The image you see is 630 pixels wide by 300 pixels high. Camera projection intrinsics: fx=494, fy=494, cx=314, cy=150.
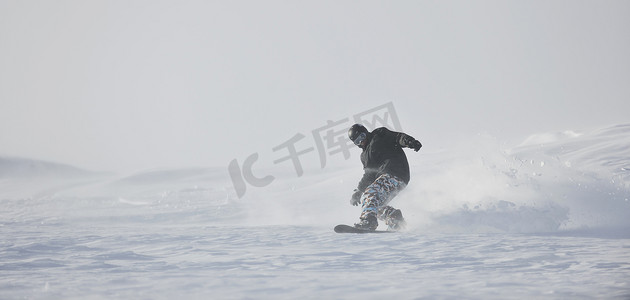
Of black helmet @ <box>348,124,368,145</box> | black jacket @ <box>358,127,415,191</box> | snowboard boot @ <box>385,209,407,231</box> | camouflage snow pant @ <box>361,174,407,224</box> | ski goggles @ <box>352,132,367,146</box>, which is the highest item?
black helmet @ <box>348,124,368,145</box>

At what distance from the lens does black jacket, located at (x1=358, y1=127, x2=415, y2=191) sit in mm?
7902

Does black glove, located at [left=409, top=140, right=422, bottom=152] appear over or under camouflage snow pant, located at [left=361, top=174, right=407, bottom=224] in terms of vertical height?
over

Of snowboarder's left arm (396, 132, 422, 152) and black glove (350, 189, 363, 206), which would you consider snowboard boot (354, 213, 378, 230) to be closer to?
black glove (350, 189, 363, 206)

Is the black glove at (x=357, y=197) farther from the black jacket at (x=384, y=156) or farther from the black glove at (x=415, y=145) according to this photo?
the black glove at (x=415, y=145)

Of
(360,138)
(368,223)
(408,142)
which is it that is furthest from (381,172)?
(368,223)

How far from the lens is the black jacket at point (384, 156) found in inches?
311

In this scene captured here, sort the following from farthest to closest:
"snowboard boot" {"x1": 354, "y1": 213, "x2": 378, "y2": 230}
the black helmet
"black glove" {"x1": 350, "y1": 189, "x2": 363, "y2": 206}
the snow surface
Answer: "black glove" {"x1": 350, "y1": 189, "x2": 363, "y2": 206}, the black helmet, "snowboard boot" {"x1": 354, "y1": 213, "x2": 378, "y2": 230}, the snow surface

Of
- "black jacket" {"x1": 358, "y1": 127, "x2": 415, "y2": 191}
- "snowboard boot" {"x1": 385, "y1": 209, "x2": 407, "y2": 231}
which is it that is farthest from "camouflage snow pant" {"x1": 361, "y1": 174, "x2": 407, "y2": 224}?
"snowboard boot" {"x1": 385, "y1": 209, "x2": 407, "y2": 231}

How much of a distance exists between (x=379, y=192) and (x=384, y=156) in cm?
67

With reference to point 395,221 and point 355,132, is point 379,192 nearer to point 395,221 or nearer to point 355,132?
point 395,221

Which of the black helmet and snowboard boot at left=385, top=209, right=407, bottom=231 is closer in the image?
snowboard boot at left=385, top=209, right=407, bottom=231

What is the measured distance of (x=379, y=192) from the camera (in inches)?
303

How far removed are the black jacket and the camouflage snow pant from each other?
122 millimetres

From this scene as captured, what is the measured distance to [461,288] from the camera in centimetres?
376
